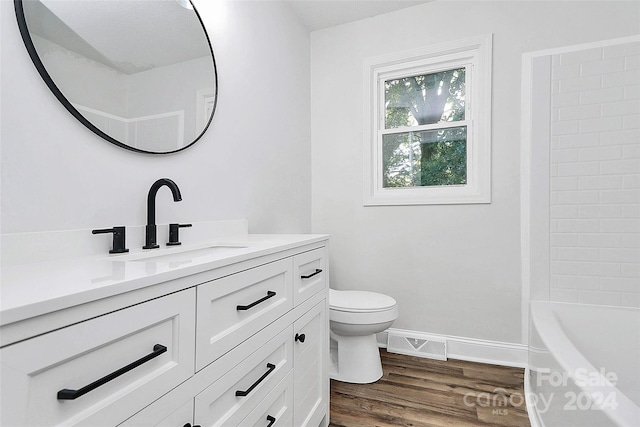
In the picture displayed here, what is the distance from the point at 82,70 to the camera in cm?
102

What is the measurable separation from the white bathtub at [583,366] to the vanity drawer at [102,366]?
1.13 metres

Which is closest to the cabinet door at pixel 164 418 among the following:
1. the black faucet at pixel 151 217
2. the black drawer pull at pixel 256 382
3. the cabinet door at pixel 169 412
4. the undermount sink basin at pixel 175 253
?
the cabinet door at pixel 169 412

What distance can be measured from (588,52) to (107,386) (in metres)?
2.68

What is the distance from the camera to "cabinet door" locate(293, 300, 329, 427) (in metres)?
1.21

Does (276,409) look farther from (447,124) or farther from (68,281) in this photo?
(447,124)

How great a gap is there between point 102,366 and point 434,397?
1.73m

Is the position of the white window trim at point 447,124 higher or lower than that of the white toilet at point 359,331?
higher

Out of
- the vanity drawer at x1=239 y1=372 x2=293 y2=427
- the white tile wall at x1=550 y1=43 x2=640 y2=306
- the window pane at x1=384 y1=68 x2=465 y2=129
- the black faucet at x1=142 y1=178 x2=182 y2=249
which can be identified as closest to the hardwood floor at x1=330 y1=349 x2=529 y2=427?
the vanity drawer at x1=239 y1=372 x2=293 y2=427

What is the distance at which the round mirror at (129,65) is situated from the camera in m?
0.95

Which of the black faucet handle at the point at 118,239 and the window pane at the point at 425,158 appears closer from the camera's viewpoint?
the black faucet handle at the point at 118,239

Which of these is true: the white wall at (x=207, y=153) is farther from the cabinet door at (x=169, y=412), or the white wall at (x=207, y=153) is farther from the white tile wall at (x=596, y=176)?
the white tile wall at (x=596, y=176)

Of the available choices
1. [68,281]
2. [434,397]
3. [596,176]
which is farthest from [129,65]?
[596,176]

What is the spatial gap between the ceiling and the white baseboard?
2.37 m

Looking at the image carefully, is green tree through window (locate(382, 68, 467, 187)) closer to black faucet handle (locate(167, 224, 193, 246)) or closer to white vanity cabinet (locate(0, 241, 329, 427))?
white vanity cabinet (locate(0, 241, 329, 427))
